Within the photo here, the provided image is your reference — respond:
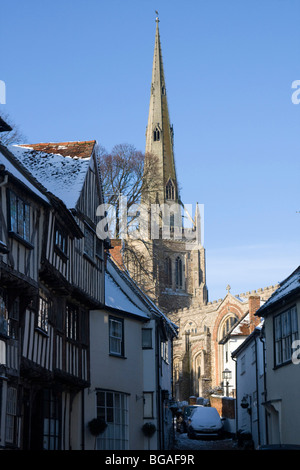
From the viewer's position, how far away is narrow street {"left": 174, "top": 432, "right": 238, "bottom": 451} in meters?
30.7

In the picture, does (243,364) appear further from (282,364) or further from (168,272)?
(168,272)

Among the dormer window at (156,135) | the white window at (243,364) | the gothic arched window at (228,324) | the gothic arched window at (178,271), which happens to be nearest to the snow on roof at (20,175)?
the white window at (243,364)

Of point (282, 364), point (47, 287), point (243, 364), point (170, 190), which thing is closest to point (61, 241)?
point (47, 287)

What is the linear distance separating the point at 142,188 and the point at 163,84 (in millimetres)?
56534

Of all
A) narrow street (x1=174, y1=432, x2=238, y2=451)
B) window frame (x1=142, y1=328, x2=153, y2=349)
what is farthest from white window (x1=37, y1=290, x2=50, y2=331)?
narrow street (x1=174, y1=432, x2=238, y2=451)

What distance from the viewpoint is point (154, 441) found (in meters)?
25.4

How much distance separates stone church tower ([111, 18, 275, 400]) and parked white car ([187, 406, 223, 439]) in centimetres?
3353

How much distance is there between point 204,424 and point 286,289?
45.7ft

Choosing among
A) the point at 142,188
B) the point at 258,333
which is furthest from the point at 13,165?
the point at 142,188

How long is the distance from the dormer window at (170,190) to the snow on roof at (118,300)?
69607mm

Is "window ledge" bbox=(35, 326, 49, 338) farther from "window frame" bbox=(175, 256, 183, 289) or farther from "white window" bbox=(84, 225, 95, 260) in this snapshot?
"window frame" bbox=(175, 256, 183, 289)

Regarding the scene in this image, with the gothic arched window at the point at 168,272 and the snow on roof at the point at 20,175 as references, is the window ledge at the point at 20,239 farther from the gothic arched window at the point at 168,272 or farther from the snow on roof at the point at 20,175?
the gothic arched window at the point at 168,272

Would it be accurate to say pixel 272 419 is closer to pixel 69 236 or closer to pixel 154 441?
pixel 154 441

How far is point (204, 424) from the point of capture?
1417 inches
